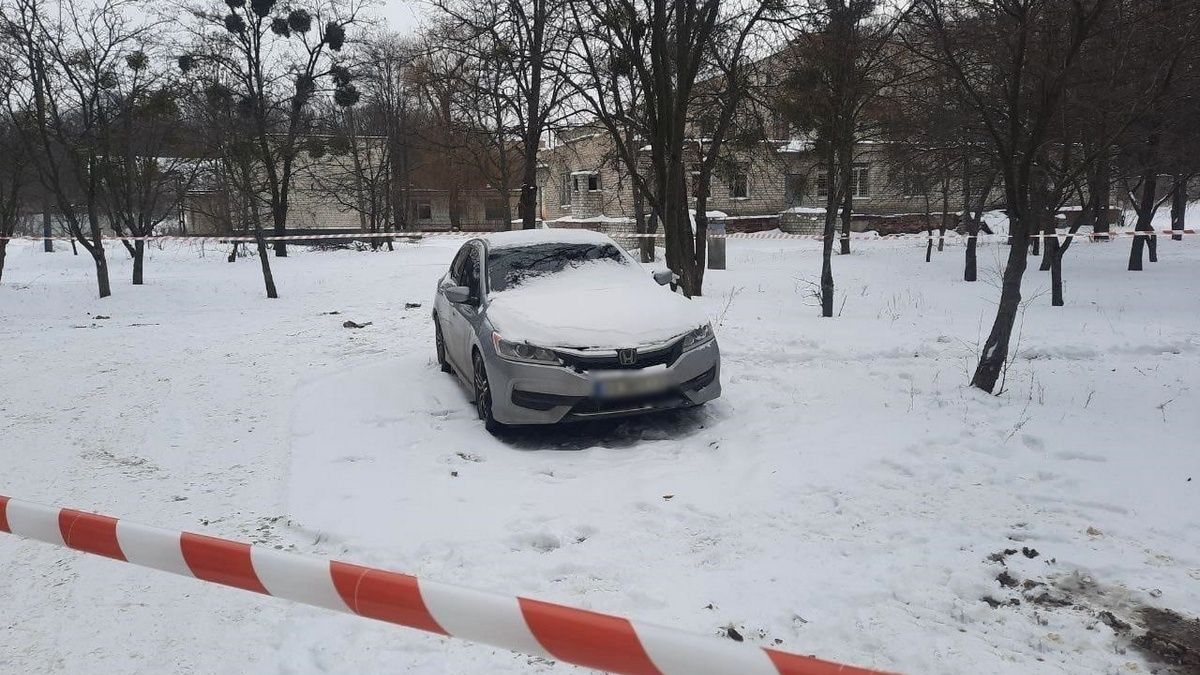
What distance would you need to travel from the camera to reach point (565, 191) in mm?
49812

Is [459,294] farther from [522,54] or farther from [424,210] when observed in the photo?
[424,210]

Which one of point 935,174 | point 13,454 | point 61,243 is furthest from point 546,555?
point 61,243

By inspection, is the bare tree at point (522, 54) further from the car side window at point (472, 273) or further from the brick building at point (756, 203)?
the brick building at point (756, 203)

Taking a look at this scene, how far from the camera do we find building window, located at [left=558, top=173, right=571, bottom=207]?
4850 centimetres

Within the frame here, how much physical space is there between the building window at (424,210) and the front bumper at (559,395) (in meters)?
55.6

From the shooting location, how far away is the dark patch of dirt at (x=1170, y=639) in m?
2.90

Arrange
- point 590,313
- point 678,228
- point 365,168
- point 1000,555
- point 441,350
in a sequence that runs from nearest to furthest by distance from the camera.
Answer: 1. point 1000,555
2. point 590,313
3. point 441,350
4. point 678,228
5. point 365,168

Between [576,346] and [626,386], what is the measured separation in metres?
0.48

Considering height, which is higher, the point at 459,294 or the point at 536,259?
the point at 536,259

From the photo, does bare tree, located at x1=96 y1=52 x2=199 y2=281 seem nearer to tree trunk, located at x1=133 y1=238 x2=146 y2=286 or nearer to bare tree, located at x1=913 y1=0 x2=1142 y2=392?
tree trunk, located at x1=133 y1=238 x2=146 y2=286

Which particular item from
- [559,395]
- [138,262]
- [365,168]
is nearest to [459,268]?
[559,395]

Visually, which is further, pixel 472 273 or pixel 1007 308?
pixel 472 273

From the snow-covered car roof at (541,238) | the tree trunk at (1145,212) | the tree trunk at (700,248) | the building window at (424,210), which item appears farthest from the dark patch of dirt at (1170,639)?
the building window at (424,210)

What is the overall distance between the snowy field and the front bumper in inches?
11.5
